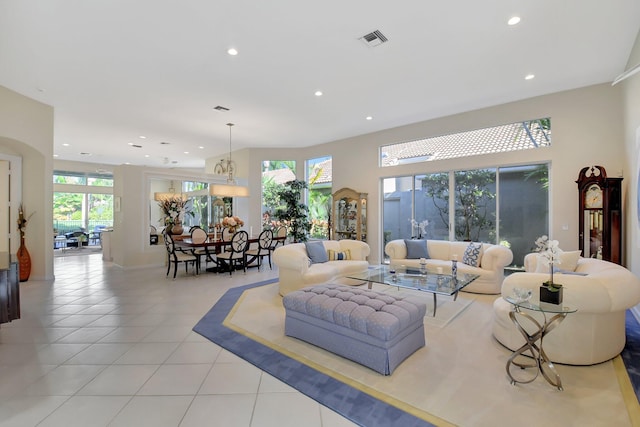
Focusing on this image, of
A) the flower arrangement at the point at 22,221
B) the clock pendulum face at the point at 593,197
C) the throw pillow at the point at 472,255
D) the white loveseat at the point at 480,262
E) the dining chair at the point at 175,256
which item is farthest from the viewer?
the dining chair at the point at 175,256

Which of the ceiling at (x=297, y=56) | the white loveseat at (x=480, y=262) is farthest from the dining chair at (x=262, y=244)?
the white loveseat at (x=480, y=262)

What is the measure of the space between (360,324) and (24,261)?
6.87 meters

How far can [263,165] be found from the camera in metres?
9.21

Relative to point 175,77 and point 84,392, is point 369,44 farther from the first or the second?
point 84,392

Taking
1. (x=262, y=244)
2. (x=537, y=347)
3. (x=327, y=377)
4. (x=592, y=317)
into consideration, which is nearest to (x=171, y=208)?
(x=262, y=244)

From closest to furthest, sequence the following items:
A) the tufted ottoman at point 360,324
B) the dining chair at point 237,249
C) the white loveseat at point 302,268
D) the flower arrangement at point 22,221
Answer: the tufted ottoman at point 360,324
the white loveseat at point 302,268
the flower arrangement at point 22,221
the dining chair at point 237,249

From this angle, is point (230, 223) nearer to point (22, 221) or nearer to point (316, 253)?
point (316, 253)

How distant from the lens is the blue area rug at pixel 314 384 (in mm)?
1897

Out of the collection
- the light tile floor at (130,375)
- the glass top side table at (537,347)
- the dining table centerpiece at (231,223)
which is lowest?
Answer: the light tile floor at (130,375)

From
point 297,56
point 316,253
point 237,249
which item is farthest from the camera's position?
point 237,249

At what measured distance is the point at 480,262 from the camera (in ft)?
16.4

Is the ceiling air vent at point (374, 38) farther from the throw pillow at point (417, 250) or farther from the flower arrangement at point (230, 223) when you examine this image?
the flower arrangement at point (230, 223)

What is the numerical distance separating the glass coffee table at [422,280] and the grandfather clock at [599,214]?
6.90 ft

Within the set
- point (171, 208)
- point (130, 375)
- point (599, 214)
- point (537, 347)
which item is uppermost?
point (171, 208)
